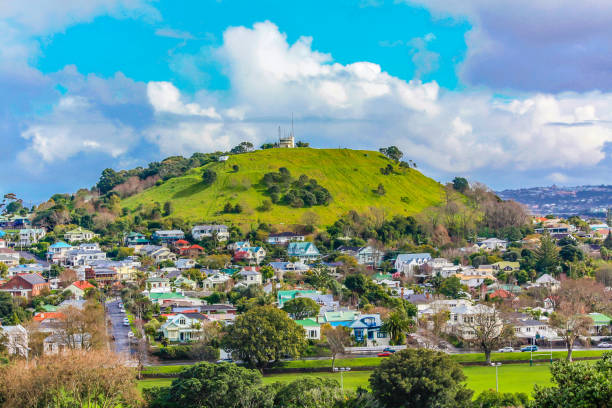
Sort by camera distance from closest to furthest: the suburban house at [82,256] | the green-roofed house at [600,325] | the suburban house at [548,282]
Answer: the green-roofed house at [600,325]
the suburban house at [548,282]
the suburban house at [82,256]

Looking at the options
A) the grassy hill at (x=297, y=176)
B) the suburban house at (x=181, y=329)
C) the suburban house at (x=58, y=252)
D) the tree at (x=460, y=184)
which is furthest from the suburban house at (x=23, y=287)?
the tree at (x=460, y=184)

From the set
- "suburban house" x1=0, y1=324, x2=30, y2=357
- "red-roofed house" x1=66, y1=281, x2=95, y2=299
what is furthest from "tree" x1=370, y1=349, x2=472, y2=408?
"red-roofed house" x1=66, y1=281, x2=95, y2=299

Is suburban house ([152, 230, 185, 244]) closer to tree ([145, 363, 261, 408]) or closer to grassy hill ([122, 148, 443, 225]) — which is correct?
grassy hill ([122, 148, 443, 225])

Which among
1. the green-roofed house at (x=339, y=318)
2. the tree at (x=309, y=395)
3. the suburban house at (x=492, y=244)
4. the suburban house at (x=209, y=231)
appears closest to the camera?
the tree at (x=309, y=395)

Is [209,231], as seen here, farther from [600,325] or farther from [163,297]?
[600,325]

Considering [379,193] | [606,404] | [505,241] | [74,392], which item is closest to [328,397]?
[74,392]

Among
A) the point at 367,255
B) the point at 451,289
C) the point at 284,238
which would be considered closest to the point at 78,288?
the point at 284,238

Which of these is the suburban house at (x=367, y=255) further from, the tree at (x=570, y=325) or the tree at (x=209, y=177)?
the tree at (x=209, y=177)

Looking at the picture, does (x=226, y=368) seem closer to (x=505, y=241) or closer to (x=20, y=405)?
(x=20, y=405)
